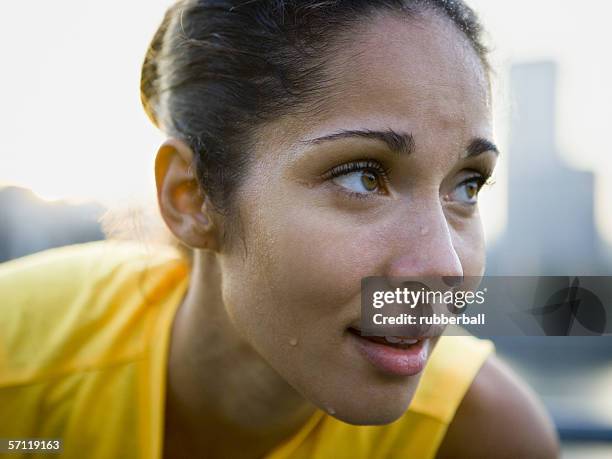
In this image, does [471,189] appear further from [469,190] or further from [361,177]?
[361,177]

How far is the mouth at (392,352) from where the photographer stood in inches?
19.8

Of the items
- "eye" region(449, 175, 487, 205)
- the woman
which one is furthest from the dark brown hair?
"eye" region(449, 175, 487, 205)

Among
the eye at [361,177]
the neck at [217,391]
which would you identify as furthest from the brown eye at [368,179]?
the neck at [217,391]

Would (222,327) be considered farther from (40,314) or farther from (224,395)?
(40,314)

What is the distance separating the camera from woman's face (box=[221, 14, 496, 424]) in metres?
0.48

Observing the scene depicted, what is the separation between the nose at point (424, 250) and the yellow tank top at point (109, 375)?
230mm

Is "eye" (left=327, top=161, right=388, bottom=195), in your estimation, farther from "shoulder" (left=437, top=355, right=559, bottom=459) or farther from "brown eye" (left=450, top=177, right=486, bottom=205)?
"shoulder" (left=437, top=355, right=559, bottom=459)

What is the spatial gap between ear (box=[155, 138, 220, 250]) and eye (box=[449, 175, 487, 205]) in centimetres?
22

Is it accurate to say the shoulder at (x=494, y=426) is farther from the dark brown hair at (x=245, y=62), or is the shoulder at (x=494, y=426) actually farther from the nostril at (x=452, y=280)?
the dark brown hair at (x=245, y=62)

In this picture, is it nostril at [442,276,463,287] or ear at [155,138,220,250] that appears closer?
nostril at [442,276,463,287]

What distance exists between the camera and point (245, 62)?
1.81 feet

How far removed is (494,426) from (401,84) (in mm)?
427

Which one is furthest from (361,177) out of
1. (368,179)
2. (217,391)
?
(217,391)

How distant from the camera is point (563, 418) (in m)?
1.50
